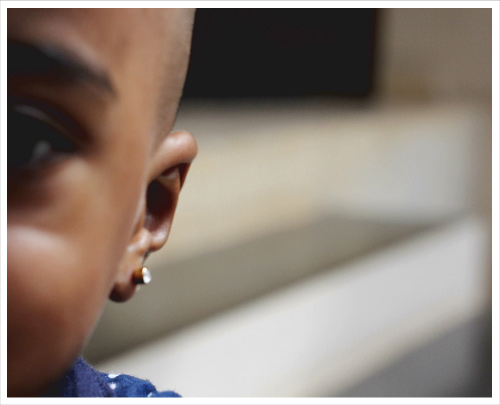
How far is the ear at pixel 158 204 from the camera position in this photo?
4.6 inches

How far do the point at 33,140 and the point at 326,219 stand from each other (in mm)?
960

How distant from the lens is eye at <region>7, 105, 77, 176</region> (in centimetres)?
10

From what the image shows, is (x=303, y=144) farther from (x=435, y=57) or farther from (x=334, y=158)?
(x=435, y=57)

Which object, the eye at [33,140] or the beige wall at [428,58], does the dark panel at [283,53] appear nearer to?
the beige wall at [428,58]

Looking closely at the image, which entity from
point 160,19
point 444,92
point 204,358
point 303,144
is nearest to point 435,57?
point 444,92

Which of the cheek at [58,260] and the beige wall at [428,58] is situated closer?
the cheek at [58,260]

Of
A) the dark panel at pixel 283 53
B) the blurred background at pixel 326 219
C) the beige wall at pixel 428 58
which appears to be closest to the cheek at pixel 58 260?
the blurred background at pixel 326 219

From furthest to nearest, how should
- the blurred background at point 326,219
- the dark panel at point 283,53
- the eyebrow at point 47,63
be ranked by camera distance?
the dark panel at point 283,53
the blurred background at point 326,219
the eyebrow at point 47,63

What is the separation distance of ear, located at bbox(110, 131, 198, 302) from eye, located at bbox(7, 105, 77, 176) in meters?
0.02

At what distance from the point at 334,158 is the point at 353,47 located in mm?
247

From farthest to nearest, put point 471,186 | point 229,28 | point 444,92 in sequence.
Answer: point 444,92 < point 471,186 < point 229,28

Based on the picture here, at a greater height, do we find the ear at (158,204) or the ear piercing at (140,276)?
the ear at (158,204)

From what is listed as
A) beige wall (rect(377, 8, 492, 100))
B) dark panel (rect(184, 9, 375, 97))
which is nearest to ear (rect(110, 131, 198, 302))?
dark panel (rect(184, 9, 375, 97))

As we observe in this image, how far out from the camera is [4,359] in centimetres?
10
